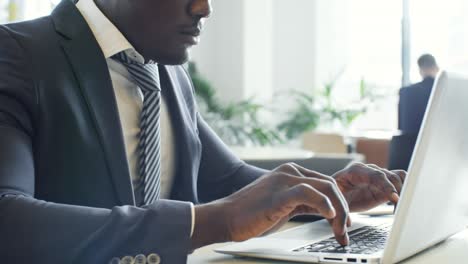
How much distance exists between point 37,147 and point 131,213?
14.6 inches

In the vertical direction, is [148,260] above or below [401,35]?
above

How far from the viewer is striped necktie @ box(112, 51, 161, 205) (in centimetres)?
165

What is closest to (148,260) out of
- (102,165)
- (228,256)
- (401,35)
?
(228,256)

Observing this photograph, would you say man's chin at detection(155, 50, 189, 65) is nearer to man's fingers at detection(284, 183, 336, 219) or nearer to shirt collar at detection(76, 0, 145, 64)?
shirt collar at detection(76, 0, 145, 64)

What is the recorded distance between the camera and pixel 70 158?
149 cm

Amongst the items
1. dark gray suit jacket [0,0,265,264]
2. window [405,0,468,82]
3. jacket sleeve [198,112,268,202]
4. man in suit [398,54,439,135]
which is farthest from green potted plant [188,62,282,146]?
dark gray suit jacket [0,0,265,264]

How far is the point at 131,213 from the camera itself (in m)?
1.16

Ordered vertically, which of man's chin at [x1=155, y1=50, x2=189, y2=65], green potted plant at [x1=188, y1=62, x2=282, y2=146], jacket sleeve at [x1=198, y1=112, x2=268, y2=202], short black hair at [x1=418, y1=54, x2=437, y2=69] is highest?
man's chin at [x1=155, y1=50, x2=189, y2=65]

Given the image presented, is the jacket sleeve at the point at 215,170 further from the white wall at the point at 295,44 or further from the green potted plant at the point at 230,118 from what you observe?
the white wall at the point at 295,44

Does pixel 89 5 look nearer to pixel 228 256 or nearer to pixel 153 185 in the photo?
pixel 153 185

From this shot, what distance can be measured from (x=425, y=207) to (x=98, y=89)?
69cm

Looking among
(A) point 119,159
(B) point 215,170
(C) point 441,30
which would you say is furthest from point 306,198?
(C) point 441,30

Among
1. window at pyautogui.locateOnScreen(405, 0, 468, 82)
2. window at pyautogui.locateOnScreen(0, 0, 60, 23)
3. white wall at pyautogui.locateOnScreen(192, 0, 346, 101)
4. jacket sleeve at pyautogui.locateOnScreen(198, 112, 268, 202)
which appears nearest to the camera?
jacket sleeve at pyautogui.locateOnScreen(198, 112, 268, 202)

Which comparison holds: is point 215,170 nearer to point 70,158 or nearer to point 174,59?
point 174,59
